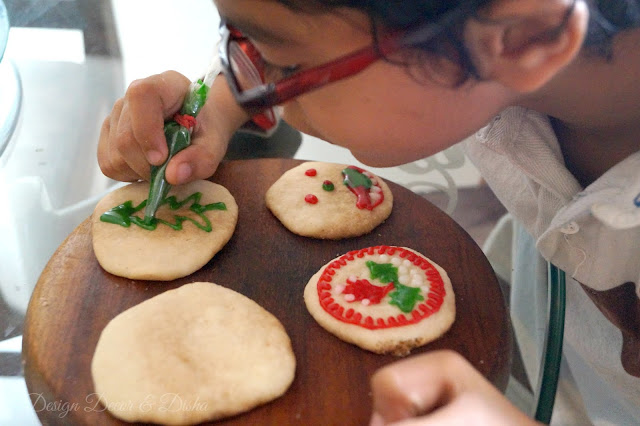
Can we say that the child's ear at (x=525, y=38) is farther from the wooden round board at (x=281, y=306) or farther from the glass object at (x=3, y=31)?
the glass object at (x=3, y=31)

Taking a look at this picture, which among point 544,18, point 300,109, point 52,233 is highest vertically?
point 544,18

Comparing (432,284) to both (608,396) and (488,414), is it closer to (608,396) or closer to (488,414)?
(488,414)

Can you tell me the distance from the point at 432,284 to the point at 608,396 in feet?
1.31

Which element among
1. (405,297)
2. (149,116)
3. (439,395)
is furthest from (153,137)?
(439,395)

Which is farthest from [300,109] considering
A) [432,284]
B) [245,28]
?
[432,284]

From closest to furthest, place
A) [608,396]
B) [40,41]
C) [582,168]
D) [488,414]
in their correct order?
[488,414]
[582,168]
[608,396]
[40,41]

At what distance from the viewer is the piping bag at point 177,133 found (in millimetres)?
671

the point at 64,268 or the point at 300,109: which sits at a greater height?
Answer: the point at 300,109

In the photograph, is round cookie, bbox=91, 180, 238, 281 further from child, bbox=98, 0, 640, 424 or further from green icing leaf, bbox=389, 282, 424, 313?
green icing leaf, bbox=389, 282, 424, 313

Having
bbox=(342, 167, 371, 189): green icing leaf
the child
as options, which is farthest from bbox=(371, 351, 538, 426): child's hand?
bbox=(342, 167, 371, 189): green icing leaf

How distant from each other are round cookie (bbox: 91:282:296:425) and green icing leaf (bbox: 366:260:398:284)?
0.39 feet

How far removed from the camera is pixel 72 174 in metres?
0.87

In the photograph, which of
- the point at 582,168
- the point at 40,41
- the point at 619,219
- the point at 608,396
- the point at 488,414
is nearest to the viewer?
the point at 488,414

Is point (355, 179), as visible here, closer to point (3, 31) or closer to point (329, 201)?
point (329, 201)
